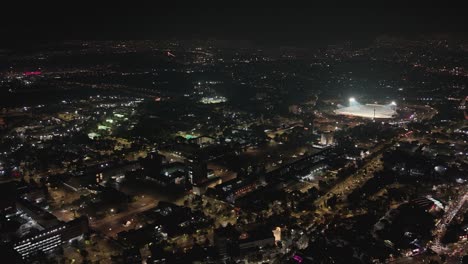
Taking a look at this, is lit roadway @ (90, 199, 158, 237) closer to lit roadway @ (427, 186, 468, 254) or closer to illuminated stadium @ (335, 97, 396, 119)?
lit roadway @ (427, 186, 468, 254)


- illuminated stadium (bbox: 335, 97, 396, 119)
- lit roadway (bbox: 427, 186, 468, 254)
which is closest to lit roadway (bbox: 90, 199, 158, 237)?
lit roadway (bbox: 427, 186, 468, 254)

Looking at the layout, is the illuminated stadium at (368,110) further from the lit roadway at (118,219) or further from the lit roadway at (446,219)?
the lit roadway at (118,219)

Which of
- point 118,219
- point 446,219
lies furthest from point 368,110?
point 118,219

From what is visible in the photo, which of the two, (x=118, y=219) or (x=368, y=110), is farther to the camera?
(x=368, y=110)

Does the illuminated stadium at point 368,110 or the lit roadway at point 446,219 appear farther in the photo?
the illuminated stadium at point 368,110

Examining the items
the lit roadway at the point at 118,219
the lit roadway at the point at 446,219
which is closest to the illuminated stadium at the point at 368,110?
the lit roadway at the point at 446,219

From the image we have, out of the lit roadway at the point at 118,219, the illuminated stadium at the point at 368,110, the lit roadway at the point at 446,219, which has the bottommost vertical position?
the illuminated stadium at the point at 368,110

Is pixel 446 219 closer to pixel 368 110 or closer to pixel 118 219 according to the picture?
pixel 118 219

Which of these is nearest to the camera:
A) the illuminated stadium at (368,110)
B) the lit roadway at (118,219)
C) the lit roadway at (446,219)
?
the lit roadway at (446,219)

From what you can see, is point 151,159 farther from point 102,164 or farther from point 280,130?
point 280,130
